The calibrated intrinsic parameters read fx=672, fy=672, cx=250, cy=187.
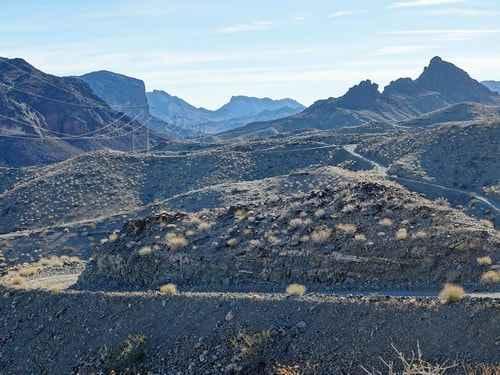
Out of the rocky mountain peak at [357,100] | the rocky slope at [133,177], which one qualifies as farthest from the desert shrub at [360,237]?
the rocky mountain peak at [357,100]

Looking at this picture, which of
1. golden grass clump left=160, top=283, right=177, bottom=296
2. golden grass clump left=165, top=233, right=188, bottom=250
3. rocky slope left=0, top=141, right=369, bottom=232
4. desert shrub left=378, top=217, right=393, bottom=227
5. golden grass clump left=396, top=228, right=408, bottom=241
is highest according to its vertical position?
desert shrub left=378, top=217, right=393, bottom=227

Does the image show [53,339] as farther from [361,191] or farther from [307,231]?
[361,191]

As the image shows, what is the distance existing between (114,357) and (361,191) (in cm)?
1272

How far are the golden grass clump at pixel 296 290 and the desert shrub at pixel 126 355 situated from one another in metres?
4.78

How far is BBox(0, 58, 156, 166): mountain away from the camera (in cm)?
14425

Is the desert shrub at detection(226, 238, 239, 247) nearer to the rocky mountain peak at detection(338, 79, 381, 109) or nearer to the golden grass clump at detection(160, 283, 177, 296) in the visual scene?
the golden grass clump at detection(160, 283, 177, 296)

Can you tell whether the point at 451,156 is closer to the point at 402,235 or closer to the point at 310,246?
the point at 310,246

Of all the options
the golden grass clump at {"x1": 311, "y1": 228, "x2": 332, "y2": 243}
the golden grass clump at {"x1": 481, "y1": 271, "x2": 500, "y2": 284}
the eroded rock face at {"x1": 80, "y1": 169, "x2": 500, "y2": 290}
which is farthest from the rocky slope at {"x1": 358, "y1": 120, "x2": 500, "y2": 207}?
the golden grass clump at {"x1": 481, "y1": 271, "x2": 500, "y2": 284}

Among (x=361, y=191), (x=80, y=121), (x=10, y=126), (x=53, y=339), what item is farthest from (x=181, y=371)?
(x=80, y=121)

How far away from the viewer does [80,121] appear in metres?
171

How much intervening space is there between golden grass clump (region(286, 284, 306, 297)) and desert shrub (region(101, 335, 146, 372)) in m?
4.78

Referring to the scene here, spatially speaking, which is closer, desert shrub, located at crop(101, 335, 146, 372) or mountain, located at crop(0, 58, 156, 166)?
desert shrub, located at crop(101, 335, 146, 372)

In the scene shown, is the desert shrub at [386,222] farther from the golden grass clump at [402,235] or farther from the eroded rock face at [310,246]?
the golden grass clump at [402,235]

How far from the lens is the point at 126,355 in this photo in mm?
20562
